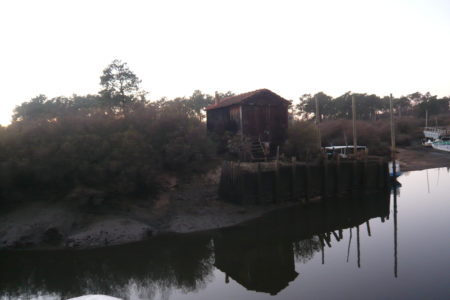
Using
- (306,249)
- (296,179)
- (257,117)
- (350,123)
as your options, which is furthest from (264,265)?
(350,123)

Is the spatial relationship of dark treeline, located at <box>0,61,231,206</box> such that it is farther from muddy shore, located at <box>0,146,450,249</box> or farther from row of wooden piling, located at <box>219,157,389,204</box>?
row of wooden piling, located at <box>219,157,389,204</box>

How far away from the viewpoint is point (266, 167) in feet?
62.4

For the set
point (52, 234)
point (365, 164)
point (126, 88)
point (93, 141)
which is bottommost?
point (52, 234)

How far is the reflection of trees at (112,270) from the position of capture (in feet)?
36.1

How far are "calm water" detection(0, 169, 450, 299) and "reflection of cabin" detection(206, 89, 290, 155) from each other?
924cm

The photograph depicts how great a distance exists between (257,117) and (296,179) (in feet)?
23.2

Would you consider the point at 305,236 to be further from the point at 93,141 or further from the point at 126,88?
the point at 126,88

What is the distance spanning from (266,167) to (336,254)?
7.04m

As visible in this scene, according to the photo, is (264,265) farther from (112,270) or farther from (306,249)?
(112,270)

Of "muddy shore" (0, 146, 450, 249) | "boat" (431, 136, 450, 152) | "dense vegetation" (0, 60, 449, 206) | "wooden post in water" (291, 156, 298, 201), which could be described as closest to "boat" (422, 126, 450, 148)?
"boat" (431, 136, 450, 152)

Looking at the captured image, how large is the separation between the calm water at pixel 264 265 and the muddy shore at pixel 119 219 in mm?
735

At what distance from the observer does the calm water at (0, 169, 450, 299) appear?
10.3 m

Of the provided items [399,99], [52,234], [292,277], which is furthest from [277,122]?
[399,99]

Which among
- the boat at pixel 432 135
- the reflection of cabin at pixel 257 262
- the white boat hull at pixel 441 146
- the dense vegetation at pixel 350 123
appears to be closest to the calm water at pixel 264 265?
the reflection of cabin at pixel 257 262
